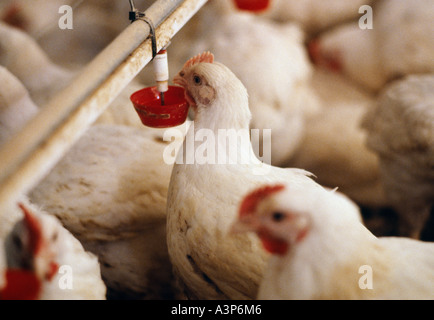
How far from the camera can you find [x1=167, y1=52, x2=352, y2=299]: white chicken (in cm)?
82

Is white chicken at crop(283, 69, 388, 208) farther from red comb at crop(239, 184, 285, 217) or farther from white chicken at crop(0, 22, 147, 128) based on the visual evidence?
red comb at crop(239, 184, 285, 217)

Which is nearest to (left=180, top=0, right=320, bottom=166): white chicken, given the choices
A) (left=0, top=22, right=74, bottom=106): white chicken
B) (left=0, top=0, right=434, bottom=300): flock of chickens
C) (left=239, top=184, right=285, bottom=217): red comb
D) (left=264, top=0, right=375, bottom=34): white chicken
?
(left=0, top=0, right=434, bottom=300): flock of chickens

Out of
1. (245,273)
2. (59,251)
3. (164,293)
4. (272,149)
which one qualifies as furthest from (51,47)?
(245,273)

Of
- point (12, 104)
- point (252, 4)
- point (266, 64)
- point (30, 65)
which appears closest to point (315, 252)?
point (12, 104)

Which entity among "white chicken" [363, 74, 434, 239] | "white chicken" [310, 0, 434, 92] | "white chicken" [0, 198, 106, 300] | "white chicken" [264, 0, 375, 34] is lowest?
"white chicken" [0, 198, 106, 300]

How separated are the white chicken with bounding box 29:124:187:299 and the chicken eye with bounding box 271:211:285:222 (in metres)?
0.60

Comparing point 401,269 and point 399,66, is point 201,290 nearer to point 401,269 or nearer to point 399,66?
point 401,269

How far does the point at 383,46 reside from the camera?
205cm

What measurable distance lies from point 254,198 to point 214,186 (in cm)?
26

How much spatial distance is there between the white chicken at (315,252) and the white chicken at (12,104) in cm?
75

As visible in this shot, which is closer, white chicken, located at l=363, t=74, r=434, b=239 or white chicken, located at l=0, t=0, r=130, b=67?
white chicken, located at l=363, t=74, r=434, b=239

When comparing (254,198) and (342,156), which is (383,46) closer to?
(342,156)

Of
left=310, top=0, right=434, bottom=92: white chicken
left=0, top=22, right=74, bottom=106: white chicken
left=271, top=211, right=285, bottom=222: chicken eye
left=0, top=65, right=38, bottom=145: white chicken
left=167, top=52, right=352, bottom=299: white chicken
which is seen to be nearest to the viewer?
left=271, top=211, right=285, bottom=222: chicken eye
